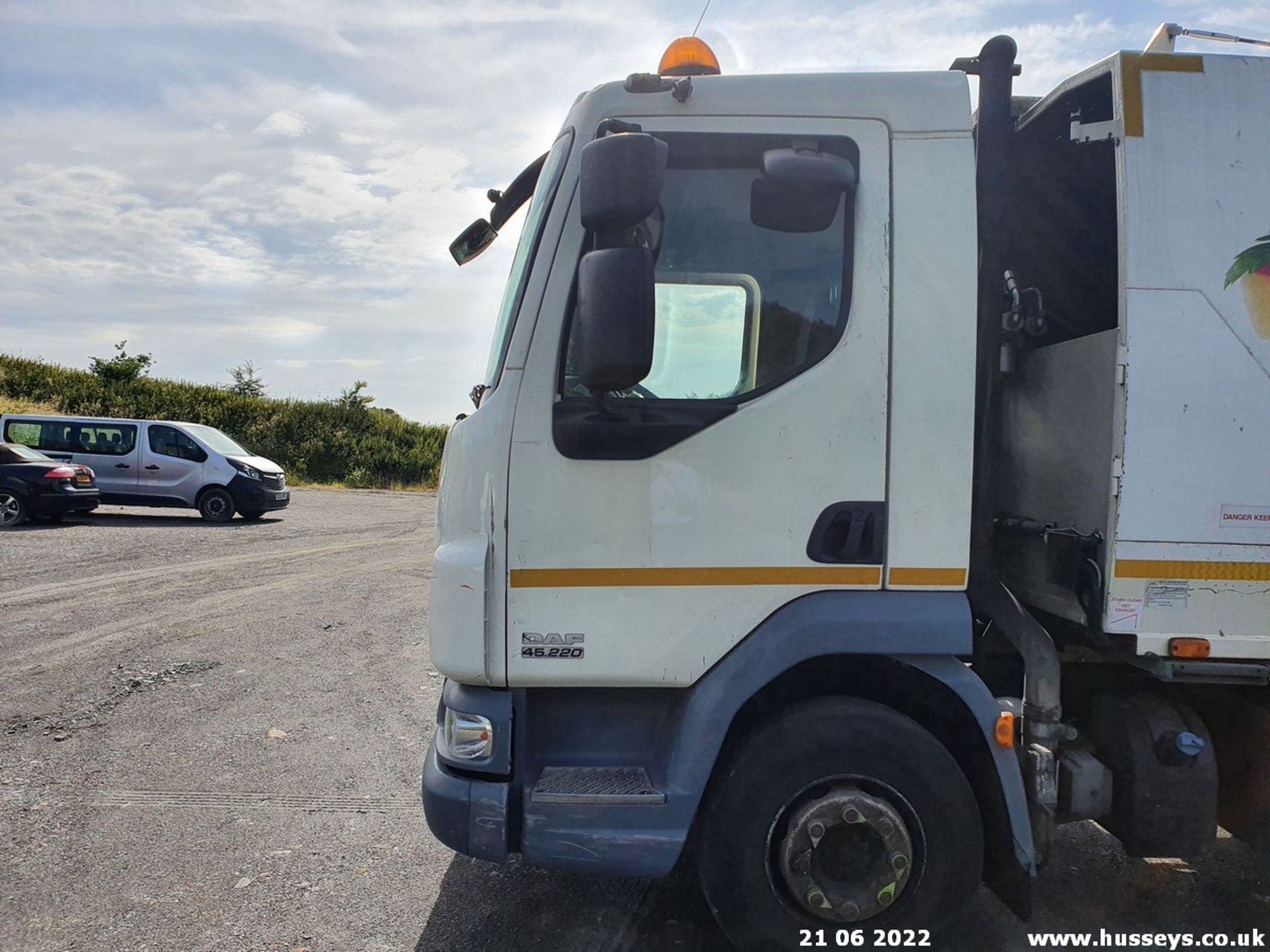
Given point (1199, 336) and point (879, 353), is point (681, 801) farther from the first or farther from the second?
point (1199, 336)

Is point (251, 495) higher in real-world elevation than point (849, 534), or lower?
lower

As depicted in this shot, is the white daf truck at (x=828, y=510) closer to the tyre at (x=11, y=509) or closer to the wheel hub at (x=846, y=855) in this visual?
the wheel hub at (x=846, y=855)

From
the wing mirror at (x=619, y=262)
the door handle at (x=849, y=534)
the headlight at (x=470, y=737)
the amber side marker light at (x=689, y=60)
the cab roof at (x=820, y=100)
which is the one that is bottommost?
the headlight at (x=470, y=737)

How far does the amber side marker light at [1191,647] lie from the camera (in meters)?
2.44

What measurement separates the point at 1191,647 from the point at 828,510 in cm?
118

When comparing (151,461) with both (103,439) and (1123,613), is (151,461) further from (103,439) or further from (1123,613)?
(1123,613)

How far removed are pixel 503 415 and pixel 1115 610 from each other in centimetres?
197

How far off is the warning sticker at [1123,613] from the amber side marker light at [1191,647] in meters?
0.14

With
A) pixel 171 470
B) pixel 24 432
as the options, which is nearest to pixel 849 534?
pixel 171 470

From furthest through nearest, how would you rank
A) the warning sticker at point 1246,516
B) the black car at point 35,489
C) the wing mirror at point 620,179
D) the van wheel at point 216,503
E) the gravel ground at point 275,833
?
the van wheel at point 216,503
the black car at point 35,489
the gravel ground at point 275,833
the warning sticker at point 1246,516
the wing mirror at point 620,179

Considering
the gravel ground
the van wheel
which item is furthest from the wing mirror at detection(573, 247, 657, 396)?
the van wheel

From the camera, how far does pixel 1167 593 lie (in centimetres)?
242

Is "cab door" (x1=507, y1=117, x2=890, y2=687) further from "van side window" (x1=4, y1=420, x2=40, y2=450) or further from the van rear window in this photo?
"van side window" (x1=4, y1=420, x2=40, y2=450)

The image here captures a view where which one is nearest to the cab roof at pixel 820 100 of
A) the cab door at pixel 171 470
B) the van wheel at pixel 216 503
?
the van wheel at pixel 216 503
